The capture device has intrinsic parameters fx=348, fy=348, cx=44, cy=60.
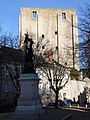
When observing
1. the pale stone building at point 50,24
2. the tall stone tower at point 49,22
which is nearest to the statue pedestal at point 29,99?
the pale stone building at point 50,24

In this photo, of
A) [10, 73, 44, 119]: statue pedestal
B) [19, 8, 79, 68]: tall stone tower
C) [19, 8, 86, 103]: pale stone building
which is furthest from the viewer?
[19, 8, 79, 68]: tall stone tower

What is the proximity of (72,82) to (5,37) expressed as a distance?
144 ft

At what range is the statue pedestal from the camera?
2988 centimetres

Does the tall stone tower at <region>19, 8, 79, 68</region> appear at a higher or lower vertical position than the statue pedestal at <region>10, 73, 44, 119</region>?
higher

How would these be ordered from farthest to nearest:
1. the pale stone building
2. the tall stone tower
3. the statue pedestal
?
1. the tall stone tower
2. the pale stone building
3. the statue pedestal

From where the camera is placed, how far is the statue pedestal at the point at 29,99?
1176 inches

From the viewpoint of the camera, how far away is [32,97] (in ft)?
99.4

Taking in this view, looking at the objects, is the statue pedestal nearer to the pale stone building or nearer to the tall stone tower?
the pale stone building

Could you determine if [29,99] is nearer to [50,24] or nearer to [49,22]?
[49,22]

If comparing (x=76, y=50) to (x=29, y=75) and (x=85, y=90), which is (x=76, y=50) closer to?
(x=29, y=75)

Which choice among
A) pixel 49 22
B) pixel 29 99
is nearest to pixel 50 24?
pixel 49 22

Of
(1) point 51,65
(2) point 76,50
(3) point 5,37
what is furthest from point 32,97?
(1) point 51,65

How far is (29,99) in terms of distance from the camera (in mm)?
30281

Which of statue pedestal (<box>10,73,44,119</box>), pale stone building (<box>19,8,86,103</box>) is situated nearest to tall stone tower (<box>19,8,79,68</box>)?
pale stone building (<box>19,8,86,103</box>)
